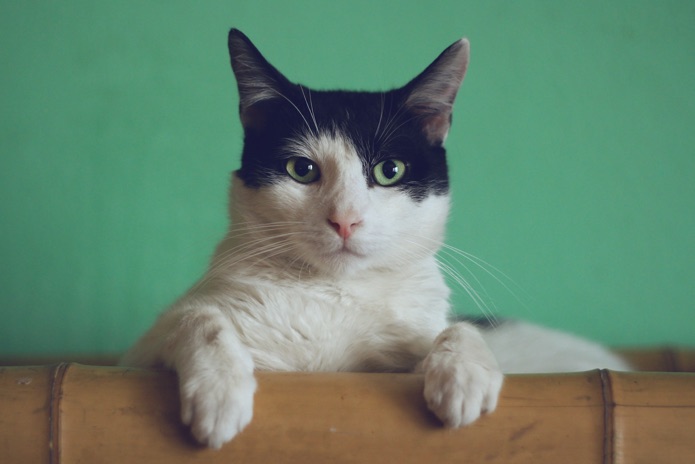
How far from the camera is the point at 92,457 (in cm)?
90

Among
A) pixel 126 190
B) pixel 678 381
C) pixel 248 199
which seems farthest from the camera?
pixel 126 190

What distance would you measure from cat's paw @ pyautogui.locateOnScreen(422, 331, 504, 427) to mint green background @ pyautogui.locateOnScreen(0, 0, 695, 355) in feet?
3.96

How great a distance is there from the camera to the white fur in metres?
1.16

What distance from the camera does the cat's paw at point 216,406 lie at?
89 centimetres

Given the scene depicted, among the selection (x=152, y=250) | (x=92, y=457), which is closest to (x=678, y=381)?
(x=92, y=457)

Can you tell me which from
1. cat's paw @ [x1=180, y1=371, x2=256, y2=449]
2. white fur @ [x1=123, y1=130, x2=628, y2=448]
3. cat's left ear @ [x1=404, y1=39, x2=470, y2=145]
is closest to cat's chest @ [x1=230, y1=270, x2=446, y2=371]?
white fur @ [x1=123, y1=130, x2=628, y2=448]

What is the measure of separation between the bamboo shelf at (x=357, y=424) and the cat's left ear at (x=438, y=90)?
0.67m

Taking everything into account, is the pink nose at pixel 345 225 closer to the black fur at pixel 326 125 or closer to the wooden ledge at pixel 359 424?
the black fur at pixel 326 125

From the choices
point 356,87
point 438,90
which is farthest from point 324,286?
point 356,87

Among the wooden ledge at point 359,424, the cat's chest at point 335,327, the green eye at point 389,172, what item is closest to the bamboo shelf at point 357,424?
the wooden ledge at point 359,424

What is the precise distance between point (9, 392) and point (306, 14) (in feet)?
5.23

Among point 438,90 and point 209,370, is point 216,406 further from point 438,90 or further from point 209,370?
point 438,90

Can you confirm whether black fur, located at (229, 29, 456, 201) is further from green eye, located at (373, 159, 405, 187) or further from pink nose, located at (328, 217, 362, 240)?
pink nose, located at (328, 217, 362, 240)

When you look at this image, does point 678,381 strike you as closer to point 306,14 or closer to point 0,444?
point 0,444
